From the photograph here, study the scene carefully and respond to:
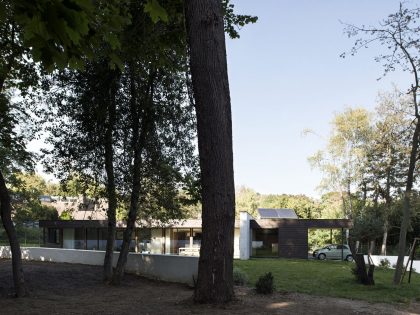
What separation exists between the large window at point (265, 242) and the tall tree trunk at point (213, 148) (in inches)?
1113

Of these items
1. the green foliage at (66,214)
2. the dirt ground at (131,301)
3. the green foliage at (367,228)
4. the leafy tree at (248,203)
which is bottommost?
the dirt ground at (131,301)

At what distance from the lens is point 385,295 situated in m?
11.7

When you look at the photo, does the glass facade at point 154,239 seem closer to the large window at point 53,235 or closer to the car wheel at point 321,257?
the large window at point 53,235

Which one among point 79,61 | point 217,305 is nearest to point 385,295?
point 217,305

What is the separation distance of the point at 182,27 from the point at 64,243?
103 feet

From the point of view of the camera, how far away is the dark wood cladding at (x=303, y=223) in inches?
1309

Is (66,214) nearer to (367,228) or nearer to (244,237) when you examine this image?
(244,237)

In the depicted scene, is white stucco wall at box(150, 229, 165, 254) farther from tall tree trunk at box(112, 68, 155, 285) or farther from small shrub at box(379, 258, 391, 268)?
tall tree trunk at box(112, 68, 155, 285)

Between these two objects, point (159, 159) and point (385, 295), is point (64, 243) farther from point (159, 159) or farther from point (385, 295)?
point (385, 295)

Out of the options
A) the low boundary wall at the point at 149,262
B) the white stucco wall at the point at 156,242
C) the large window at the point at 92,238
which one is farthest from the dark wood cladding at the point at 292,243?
the low boundary wall at the point at 149,262

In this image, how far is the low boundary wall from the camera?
14.4m

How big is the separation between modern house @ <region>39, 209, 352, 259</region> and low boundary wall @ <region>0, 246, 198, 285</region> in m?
9.78

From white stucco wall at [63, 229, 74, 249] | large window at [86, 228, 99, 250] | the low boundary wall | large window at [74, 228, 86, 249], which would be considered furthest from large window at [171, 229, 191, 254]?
the low boundary wall

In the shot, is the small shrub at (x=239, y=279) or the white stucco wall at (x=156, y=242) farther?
the white stucco wall at (x=156, y=242)
